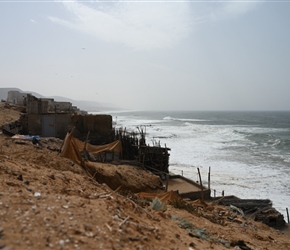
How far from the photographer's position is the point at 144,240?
4531 millimetres

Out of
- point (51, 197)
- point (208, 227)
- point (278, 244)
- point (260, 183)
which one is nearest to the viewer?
point (51, 197)

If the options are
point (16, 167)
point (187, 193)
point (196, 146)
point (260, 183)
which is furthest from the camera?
point (196, 146)

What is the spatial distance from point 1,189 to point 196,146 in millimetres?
37354

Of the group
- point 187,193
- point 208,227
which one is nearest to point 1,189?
point 208,227

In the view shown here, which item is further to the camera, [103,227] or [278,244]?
[278,244]

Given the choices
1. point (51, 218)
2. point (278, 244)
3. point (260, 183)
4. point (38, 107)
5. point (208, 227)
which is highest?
point (38, 107)

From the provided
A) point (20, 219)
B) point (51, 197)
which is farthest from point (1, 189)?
point (20, 219)

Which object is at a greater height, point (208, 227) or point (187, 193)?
point (208, 227)

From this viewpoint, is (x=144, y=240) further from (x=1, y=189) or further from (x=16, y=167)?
(x=16, y=167)

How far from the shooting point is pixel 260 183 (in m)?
22.1

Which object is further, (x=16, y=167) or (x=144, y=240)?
(x=16, y=167)

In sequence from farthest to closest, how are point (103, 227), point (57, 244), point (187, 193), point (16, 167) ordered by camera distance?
point (187, 193) < point (16, 167) < point (103, 227) < point (57, 244)

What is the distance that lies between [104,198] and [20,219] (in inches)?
76.1

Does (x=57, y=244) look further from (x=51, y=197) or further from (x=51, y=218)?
(x=51, y=197)
